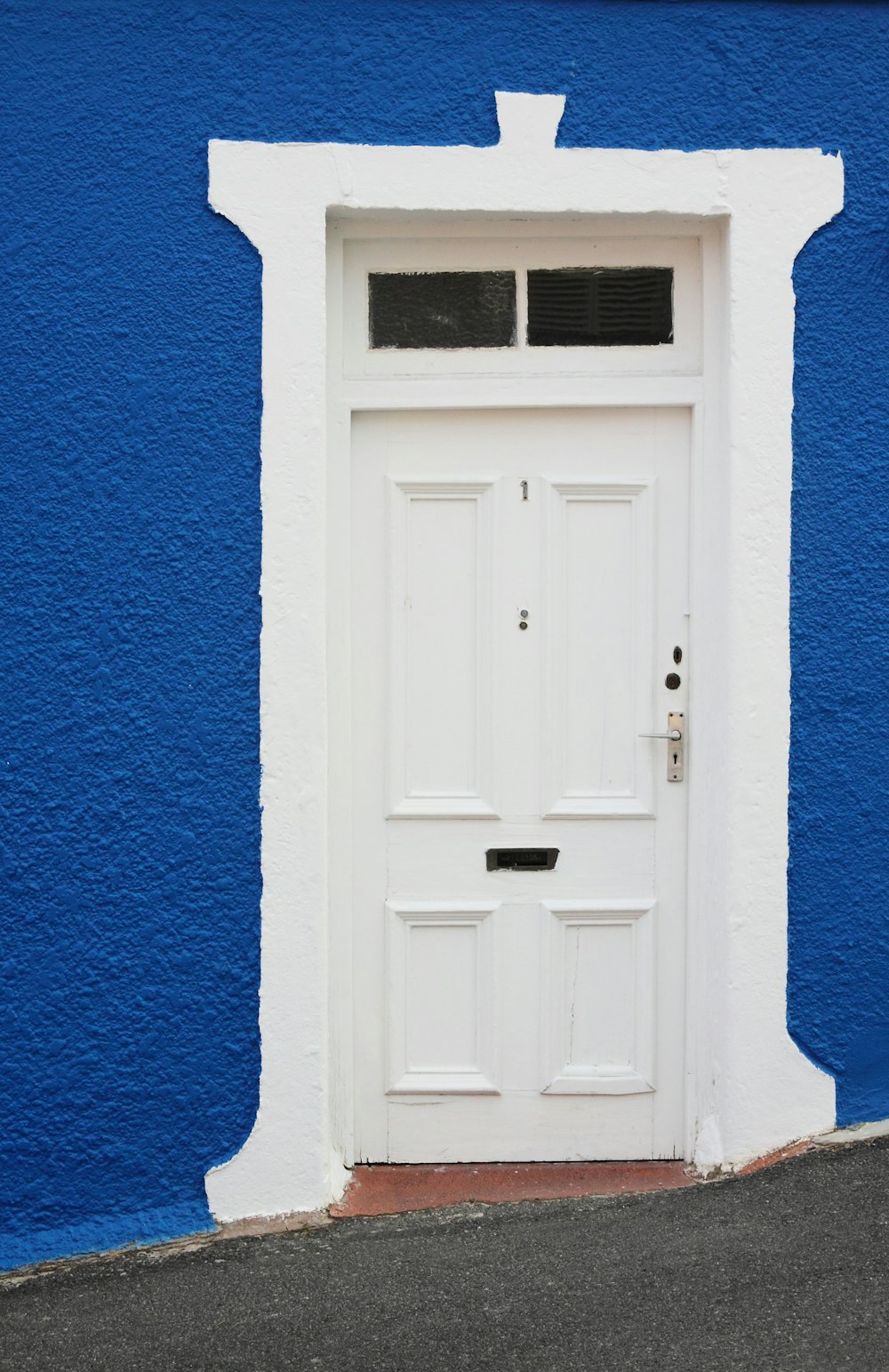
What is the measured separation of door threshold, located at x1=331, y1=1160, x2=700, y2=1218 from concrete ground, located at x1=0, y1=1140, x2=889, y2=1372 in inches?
2.8

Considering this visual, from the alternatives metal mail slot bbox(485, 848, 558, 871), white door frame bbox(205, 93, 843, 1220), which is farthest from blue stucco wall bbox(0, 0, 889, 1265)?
metal mail slot bbox(485, 848, 558, 871)

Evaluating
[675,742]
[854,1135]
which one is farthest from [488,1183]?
[675,742]

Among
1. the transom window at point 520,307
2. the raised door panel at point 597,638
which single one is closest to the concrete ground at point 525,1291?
the raised door panel at point 597,638

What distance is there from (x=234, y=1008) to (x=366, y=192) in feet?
7.52

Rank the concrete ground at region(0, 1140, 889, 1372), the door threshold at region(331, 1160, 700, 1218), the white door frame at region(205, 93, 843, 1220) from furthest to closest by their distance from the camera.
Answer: the door threshold at region(331, 1160, 700, 1218) < the white door frame at region(205, 93, 843, 1220) < the concrete ground at region(0, 1140, 889, 1372)

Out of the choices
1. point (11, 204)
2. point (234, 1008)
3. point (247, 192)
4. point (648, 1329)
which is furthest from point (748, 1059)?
point (11, 204)

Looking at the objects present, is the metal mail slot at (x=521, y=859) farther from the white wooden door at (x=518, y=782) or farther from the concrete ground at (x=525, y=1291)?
the concrete ground at (x=525, y=1291)

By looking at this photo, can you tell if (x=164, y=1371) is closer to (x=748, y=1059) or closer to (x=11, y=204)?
(x=748, y=1059)

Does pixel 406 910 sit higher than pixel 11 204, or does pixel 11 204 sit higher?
pixel 11 204

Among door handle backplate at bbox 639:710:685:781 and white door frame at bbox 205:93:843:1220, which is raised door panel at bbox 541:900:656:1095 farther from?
door handle backplate at bbox 639:710:685:781

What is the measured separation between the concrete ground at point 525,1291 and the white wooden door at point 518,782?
0.36 m

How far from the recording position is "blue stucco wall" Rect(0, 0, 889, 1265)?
11.8 ft

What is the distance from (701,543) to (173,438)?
1528 mm

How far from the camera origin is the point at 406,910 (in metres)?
3.90
